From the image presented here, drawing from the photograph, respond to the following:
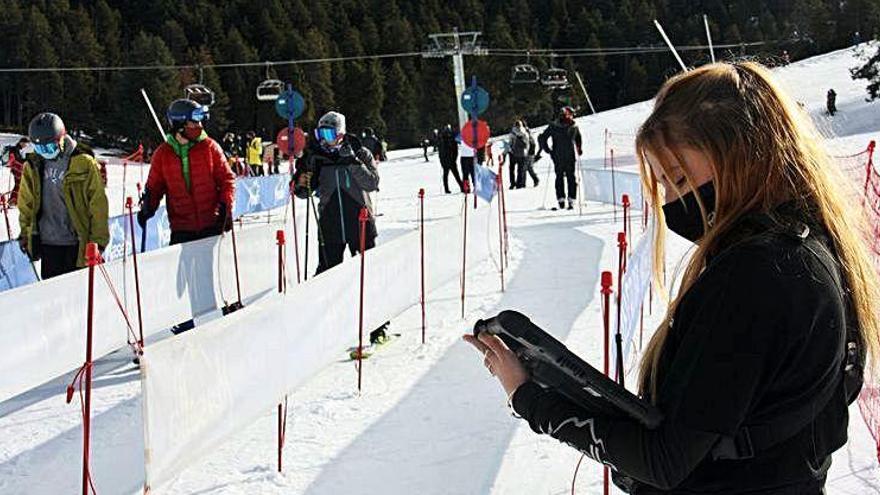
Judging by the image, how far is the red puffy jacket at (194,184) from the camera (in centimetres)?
607

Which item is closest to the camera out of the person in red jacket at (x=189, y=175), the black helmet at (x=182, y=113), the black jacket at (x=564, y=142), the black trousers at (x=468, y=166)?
the black helmet at (x=182, y=113)

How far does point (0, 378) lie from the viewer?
454 centimetres

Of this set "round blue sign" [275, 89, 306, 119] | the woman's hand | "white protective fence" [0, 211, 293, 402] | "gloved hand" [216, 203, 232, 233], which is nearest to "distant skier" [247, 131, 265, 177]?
"round blue sign" [275, 89, 306, 119]

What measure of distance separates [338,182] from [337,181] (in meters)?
→ 0.01

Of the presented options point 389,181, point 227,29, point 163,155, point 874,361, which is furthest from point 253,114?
point 874,361

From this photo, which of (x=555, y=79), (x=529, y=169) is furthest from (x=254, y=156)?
(x=555, y=79)

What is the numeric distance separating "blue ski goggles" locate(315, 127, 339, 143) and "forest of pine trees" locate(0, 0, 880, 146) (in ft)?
178

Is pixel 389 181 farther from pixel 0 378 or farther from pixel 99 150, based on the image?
pixel 99 150

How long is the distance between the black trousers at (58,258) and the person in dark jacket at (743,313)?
16.9ft

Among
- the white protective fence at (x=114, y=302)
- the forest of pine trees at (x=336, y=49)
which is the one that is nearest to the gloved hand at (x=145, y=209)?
the white protective fence at (x=114, y=302)

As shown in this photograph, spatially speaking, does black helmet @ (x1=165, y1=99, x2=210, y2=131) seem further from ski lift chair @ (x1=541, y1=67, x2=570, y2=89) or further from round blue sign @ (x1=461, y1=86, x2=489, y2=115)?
ski lift chair @ (x1=541, y1=67, x2=570, y2=89)

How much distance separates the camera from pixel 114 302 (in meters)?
5.64

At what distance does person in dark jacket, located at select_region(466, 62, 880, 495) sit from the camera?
1293 mm

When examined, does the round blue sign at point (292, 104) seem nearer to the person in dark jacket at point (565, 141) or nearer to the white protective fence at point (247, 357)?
the person in dark jacket at point (565, 141)
